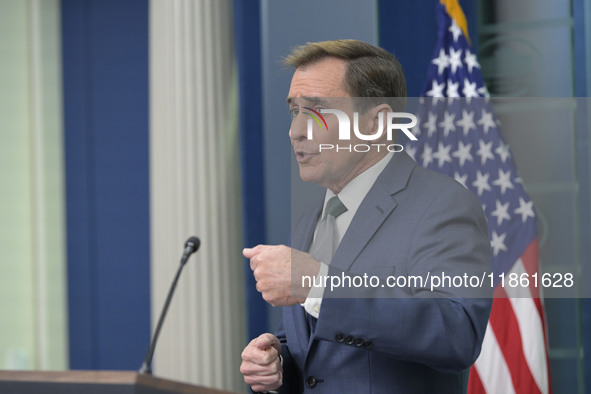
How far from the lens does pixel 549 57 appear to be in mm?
4086

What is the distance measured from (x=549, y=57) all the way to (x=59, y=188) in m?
3.16

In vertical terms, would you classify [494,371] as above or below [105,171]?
below

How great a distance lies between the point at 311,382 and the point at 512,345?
72.7 inches

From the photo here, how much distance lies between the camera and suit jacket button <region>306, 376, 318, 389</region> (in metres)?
1.94

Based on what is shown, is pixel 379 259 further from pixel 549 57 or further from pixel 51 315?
pixel 51 315

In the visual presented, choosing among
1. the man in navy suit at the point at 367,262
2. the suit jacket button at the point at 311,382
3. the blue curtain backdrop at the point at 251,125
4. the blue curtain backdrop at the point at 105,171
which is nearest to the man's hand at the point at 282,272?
the man in navy suit at the point at 367,262

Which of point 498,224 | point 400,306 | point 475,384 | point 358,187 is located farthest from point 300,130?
point 475,384

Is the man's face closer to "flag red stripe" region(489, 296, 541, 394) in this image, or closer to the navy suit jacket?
the navy suit jacket

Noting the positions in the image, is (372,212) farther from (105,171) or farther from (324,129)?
(105,171)

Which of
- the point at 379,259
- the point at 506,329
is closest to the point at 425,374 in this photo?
the point at 379,259

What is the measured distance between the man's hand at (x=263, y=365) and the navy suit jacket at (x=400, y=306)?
76 millimetres

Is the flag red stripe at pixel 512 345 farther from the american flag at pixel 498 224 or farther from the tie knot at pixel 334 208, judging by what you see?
the tie knot at pixel 334 208

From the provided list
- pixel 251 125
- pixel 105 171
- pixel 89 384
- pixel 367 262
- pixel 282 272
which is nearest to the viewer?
pixel 89 384

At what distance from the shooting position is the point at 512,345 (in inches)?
139
